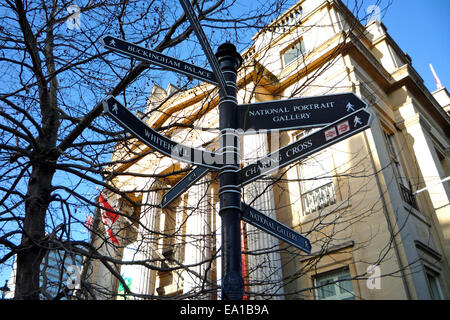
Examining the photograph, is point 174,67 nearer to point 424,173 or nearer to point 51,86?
point 51,86

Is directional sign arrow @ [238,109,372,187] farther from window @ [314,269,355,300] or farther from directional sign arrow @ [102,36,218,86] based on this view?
window @ [314,269,355,300]

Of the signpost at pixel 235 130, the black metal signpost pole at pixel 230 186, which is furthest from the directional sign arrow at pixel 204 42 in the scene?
the black metal signpost pole at pixel 230 186

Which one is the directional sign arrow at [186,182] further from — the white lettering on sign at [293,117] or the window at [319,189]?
the window at [319,189]

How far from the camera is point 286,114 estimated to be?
330 centimetres

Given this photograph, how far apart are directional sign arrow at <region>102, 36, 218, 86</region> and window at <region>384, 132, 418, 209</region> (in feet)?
30.4

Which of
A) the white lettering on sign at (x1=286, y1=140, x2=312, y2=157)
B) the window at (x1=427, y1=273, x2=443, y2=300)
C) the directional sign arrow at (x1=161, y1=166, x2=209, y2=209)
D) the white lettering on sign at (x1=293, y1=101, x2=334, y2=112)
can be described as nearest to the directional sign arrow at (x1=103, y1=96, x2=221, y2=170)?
the directional sign arrow at (x1=161, y1=166, x2=209, y2=209)

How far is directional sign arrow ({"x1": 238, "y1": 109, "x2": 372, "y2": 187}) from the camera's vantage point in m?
2.73

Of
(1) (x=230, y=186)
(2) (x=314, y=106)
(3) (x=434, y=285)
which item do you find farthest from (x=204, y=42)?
(3) (x=434, y=285)

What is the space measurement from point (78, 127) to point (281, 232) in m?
3.98

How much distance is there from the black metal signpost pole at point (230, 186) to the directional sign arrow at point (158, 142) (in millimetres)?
130

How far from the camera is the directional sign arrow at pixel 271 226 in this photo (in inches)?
121

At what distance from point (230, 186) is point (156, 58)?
1301 mm

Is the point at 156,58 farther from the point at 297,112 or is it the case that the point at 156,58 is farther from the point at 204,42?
the point at 297,112

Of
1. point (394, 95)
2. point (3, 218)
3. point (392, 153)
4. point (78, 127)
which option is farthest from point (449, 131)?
point (3, 218)
